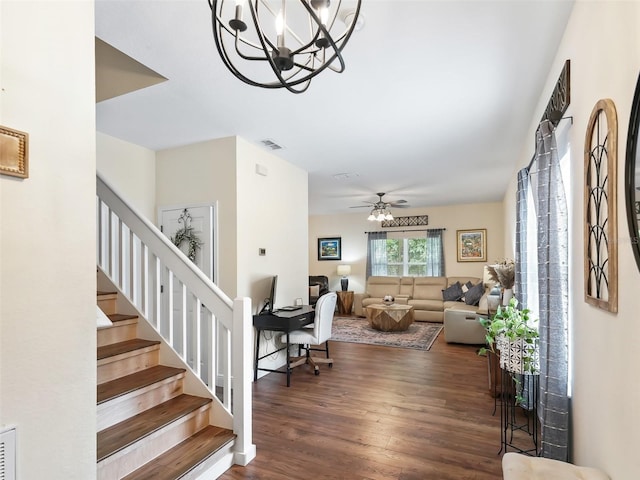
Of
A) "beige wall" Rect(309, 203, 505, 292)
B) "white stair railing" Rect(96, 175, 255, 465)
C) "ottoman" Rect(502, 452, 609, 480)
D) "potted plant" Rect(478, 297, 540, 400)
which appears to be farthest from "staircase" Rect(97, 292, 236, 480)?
"beige wall" Rect(309, 203, 505, 292)

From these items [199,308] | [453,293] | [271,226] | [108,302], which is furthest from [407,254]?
[108,302]

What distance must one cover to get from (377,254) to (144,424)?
25.4ft

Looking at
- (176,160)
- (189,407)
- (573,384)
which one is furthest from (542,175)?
(176,160)

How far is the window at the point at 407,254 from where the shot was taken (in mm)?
8672

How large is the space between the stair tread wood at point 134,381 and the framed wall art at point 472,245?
24.5ft

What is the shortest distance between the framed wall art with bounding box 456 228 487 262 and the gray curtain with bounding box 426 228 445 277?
42cm

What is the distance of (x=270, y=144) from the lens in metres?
4.05

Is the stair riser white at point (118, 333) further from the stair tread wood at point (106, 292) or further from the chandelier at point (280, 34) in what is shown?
the chandelier at point (280, 34)

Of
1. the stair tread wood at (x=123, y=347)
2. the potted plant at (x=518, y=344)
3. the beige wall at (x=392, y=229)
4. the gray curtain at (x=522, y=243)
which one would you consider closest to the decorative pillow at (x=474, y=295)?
the beige wall at (x=392, y=229)

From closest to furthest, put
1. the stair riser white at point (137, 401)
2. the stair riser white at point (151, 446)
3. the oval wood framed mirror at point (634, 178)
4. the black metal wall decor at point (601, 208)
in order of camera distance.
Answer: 1. the oval wood framed mirror at point (634, 178)
2. the black metal wall decor at point (601, 208)
3. the stair riser white at point (151, 446)
4. the stair riser white at point (137, 401)

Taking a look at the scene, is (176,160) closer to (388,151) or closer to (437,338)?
(388,151)

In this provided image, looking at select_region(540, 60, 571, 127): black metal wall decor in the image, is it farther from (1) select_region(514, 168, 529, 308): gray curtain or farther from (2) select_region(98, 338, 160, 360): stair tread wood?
(2) select_region(98, 338, 160, 360): stair tread wood

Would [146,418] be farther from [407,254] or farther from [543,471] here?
[407,254]

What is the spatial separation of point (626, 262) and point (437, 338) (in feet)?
17.2
